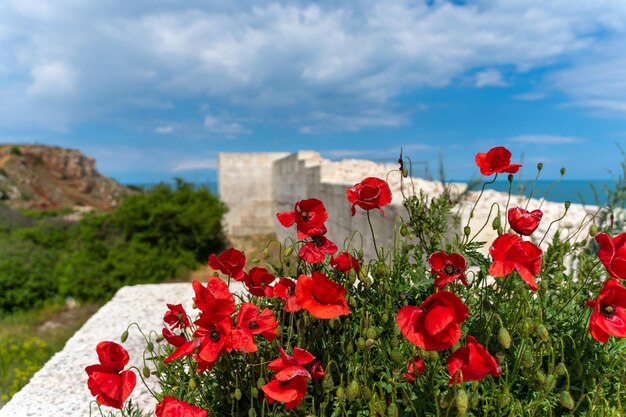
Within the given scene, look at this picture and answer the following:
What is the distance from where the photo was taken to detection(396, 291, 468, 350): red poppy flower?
1185mm

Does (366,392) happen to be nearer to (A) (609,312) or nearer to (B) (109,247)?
(A) (609,312)

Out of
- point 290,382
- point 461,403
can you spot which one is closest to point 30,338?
point 290,382

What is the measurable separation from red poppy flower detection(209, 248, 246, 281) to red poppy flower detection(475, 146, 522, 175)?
974 mm

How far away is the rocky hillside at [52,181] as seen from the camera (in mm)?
28562

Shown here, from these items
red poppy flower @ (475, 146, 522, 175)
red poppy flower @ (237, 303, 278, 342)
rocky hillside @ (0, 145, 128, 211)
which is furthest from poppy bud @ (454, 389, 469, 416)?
rocky hillside @ (0, 145, 128, 211)

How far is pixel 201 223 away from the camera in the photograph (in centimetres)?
1337

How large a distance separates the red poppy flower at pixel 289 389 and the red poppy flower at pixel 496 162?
3.36 feet

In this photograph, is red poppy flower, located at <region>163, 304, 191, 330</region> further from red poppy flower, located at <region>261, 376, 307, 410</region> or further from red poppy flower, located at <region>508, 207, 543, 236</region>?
red poppy flower, located at <region>508, 207, 543, 236</region>

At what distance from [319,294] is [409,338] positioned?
38 centimetres

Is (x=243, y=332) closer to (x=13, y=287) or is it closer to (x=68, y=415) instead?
(x=68, y=415)

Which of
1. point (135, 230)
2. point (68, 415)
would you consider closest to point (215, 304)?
point (68, 415)

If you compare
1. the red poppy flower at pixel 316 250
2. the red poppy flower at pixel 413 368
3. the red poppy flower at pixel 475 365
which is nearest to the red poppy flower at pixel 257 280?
the red poppy flower at pixel 316 250

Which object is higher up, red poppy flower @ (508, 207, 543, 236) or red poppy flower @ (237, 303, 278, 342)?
red poppy flower @ (508, 207, 543, 236)

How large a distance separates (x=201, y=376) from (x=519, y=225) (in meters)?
1.32
